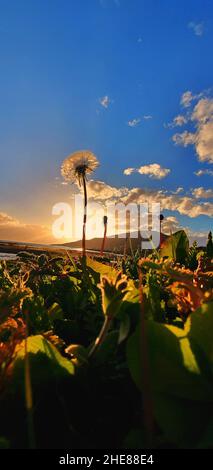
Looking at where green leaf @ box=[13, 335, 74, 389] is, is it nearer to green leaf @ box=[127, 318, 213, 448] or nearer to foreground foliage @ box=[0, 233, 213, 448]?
foreground foliage @ box=[0, 233, 213, 448]

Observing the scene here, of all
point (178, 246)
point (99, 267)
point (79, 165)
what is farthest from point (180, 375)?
point (79, 165)

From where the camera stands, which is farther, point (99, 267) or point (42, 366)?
point (99, 267)

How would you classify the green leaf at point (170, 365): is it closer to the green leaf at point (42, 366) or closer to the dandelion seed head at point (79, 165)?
the green leaf at point (42, 366)

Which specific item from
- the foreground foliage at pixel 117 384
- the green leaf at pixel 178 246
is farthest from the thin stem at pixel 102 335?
the green leaf at pixel 178 246

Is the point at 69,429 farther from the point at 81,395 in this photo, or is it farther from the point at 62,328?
the point at 62,328

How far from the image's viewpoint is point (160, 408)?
1.87 feet

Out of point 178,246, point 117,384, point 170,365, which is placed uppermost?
point 178,246

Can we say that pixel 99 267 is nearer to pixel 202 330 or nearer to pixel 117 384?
pixel 117 384

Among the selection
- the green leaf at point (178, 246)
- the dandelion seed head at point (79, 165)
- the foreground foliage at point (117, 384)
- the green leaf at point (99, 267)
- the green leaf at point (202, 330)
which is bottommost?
the foreground foliage at point (117, 384)

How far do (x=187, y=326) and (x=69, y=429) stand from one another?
0.29 m

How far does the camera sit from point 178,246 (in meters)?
2.04

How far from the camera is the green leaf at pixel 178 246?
6.64ft

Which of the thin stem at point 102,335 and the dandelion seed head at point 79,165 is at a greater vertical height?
the dandelion seed head at point 79,165
